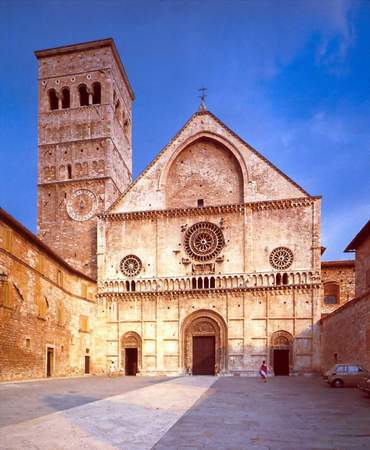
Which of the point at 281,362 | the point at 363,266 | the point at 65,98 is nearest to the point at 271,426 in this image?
the point at 363,266

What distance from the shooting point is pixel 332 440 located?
8539mm

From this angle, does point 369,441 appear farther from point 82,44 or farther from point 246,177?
point 82,44

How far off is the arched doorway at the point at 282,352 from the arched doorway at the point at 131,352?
31.9ft

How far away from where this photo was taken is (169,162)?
38.1 m

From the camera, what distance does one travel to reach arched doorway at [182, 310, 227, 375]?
34.8 metres

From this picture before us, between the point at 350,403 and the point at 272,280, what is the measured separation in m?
19.0

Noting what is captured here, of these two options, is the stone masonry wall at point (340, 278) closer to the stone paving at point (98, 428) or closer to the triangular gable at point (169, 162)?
the triangular gable at point (169, 162)

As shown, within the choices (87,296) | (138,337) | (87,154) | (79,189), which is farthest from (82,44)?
(138,337)

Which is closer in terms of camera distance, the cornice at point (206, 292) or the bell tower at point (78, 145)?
the cornice at point (206, 292)

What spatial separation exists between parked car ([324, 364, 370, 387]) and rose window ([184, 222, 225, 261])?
48.2ft

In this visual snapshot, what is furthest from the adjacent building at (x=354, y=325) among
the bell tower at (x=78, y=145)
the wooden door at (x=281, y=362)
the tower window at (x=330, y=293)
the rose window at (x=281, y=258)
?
the bell tower at (x=78, y=145)

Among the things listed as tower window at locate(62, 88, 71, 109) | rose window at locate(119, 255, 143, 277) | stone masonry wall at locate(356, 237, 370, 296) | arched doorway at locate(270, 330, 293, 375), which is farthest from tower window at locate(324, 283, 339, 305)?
tower window at locate(62, 88, 71, 109)

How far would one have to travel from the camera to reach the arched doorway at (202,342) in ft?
114

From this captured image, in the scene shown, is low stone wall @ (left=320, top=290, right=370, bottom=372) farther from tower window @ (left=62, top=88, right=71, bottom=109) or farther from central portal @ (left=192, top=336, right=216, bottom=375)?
tower window @ (left=62, top=88, right=71, bottom=109)
